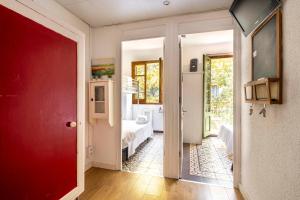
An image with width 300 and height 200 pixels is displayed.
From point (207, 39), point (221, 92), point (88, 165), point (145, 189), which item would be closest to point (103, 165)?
point (88, 165)

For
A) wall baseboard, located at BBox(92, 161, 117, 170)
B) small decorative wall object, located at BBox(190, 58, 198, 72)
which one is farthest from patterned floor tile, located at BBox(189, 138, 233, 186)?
small decorative wall object, located at BBox(190, 58, 198, 72)

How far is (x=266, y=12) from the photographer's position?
139 centimetres

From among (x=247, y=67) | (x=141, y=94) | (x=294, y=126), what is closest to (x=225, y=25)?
(x=247, y=67)

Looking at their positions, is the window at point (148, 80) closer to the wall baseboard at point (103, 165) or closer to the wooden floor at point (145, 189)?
the wall baseboard at point (103, 165)

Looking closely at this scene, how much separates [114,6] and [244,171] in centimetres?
279

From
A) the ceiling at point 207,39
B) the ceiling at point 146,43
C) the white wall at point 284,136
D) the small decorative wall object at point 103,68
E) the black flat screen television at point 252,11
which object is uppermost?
the ceiling at point 146,43

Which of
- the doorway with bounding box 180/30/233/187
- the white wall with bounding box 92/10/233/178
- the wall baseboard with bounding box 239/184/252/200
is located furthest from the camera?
the doorway with bounding box 180/30/233/187

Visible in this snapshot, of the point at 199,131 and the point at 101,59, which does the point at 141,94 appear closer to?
the point at 199,131

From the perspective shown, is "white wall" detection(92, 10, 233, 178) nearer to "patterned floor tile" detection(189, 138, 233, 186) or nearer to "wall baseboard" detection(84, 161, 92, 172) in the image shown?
"wall baseboard" detection(84, 161, 92, 172)

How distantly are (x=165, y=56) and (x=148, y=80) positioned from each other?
3146 millimetres

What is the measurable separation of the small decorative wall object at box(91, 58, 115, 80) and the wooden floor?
1646 mm

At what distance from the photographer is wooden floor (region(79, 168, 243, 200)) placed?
2078 mm

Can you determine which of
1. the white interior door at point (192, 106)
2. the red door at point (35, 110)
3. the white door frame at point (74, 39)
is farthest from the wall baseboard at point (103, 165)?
the white interior door at point (192, 106)

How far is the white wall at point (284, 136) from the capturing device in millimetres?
1080
